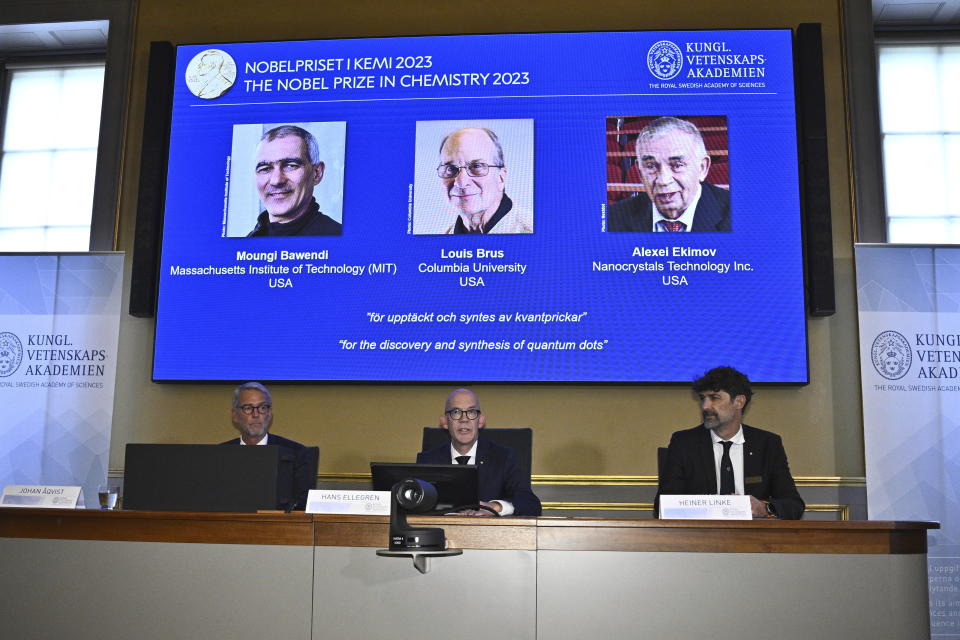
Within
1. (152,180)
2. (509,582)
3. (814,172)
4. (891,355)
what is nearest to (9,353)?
(152,180)

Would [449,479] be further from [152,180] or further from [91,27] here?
[91,27]

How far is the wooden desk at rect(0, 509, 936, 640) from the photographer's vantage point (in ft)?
8.30

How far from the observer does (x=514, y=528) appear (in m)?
2.61

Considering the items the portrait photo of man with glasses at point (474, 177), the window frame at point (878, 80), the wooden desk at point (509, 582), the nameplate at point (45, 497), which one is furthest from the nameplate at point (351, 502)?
the window frame at point (878, 80)

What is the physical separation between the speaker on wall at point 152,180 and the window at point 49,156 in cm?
91

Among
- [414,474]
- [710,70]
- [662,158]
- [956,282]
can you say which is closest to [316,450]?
[414,474]

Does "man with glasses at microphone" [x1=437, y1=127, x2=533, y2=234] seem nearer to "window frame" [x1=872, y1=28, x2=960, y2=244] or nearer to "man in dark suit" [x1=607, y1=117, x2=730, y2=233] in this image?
"man in dark suit" [x1=607, y1=117, x2=730, y2=233]

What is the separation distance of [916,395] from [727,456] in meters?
1.38

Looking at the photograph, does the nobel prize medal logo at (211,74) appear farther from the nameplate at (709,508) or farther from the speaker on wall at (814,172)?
the nameplate at (709,508)

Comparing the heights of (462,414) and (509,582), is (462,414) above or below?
above

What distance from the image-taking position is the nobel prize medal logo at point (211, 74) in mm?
5117

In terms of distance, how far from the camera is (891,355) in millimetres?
4559

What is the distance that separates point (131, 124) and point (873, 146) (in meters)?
4.15

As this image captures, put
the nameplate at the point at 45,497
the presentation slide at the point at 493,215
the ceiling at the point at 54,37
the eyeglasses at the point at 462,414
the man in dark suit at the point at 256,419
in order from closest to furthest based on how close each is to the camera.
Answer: the nameplate at the point at 45,497 → the eyeglasses at the point at 462,414 → the man in dark suit at the point at 256,419 → the presentation slide at the point at 493,215 → the ceiling at the point at 54,37
